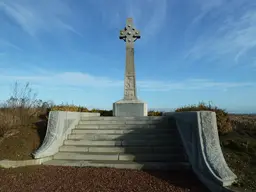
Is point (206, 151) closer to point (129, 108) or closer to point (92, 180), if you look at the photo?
point (92, 180)

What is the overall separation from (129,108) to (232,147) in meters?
5.69

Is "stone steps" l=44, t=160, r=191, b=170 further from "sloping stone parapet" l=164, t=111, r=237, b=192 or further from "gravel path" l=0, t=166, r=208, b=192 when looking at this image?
"sloping stone parapet" l=164, t=111, r=237, b=192

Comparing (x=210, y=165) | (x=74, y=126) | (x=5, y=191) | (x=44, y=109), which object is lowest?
(x=5, y=191)

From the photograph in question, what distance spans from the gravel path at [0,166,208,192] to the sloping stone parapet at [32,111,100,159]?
2.10 ft

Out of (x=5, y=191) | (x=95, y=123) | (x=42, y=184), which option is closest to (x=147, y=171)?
(x=42, y=184)

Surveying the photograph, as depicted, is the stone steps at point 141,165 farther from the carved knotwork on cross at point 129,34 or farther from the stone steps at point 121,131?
the carved knotwork on cross at point 129,34

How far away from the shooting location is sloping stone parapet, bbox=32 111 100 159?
5770 millimetres

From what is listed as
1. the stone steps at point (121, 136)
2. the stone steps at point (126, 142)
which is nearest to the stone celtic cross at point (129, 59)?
the stone steps at point (121, 136)

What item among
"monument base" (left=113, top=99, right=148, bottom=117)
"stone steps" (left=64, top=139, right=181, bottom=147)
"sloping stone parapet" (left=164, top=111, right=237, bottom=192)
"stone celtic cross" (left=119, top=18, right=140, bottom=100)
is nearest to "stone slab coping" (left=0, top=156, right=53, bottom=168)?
"stone steps" (left=64, top=139, right=181, bottom=147)

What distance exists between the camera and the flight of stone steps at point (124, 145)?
213 inches

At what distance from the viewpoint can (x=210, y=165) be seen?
4262 millimetres

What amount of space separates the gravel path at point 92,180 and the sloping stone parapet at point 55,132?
0.64 metres

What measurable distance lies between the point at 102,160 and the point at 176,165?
6.06ft

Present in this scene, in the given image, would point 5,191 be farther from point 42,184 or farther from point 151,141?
point 151,141
